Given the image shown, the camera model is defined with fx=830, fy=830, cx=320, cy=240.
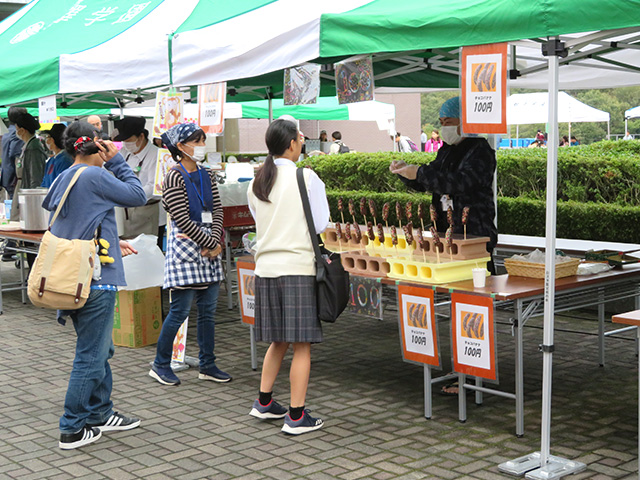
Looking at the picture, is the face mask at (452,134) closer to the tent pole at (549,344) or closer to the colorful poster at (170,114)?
the tent pole at (549,344)

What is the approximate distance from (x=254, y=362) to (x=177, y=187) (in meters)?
1.60

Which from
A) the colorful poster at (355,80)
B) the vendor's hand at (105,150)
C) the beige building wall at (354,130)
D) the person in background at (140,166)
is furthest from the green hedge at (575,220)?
the beige building wall at (354,130)

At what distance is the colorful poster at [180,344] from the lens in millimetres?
6504

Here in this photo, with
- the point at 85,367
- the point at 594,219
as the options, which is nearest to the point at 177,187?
the point at 85,367

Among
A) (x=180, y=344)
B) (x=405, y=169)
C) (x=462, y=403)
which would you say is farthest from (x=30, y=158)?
(x=462, y=403)

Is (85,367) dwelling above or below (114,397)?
above

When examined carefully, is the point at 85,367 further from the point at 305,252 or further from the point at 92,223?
the point at 305,252

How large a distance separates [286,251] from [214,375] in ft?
6.11

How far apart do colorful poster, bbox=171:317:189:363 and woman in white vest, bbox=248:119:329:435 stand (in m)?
1.74

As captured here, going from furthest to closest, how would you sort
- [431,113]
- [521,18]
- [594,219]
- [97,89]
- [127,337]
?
1. [431,113]
2. [594,219]
3. [127,337]
4. [97,89]
5. [521,18]

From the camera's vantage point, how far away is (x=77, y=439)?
16.0ft

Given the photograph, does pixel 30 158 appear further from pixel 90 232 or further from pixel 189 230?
pixel 90 232

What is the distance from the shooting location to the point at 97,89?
6.99m

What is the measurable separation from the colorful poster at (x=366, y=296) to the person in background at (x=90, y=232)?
1.48 m
